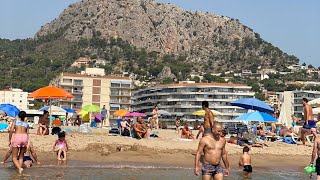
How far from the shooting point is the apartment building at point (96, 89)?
101500 millimetres

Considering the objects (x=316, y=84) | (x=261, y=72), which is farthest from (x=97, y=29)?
(x=316, y=84)

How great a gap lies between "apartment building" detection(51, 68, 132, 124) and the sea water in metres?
87.1

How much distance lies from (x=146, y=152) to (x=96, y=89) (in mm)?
86800

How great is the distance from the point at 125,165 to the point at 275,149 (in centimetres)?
750

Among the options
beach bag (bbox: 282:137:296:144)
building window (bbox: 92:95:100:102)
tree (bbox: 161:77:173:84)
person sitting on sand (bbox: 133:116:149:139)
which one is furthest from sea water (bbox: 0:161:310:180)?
tree (bbox: 161:77:173:84)

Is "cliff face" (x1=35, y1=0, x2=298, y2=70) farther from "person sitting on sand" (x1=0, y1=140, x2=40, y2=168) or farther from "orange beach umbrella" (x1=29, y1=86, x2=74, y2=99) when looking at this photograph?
"person sitting on sand" (x1=0, y1=140, x2=40, y2=168)

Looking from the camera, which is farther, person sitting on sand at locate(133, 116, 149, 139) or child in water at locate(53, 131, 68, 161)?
person sitting on sand at locate(133, 116, 149, 139)

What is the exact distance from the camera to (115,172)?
1273 centimetres

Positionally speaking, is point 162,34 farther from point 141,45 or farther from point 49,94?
point 49,94

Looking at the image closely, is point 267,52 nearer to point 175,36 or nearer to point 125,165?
point 175,36

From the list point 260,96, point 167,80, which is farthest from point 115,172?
point 167,80

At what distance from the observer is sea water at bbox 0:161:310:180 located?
11391mm

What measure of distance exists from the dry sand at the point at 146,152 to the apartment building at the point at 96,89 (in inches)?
3270

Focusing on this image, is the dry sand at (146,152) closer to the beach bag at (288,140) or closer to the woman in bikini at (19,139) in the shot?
the beach bag at (288,140)
